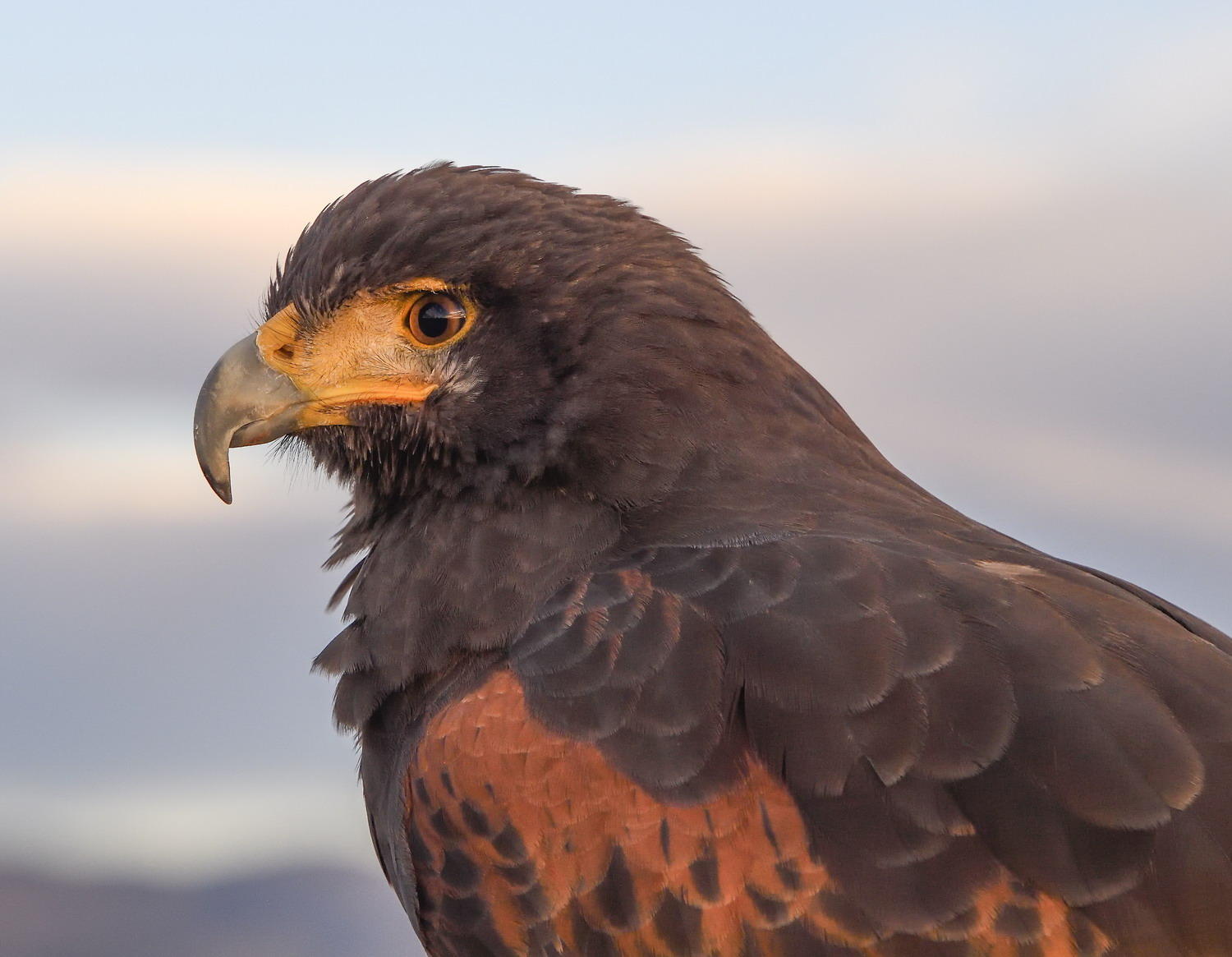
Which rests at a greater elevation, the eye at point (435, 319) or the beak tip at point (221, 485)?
the eye at point (435, 319)

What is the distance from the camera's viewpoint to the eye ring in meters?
4.85

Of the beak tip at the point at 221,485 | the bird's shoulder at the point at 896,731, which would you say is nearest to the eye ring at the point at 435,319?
the beak tip at the point at 221,485

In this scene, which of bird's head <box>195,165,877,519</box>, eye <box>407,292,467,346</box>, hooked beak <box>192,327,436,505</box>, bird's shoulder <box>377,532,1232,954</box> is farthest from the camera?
hooked beak <box>192,327,436,505</box>

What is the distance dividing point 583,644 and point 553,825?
1.63 ft

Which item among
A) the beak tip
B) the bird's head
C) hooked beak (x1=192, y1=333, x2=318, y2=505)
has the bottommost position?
the beak tip

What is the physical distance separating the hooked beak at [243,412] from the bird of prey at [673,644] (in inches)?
0.5

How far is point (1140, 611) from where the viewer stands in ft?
14.1

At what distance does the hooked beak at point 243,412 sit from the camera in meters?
5.06

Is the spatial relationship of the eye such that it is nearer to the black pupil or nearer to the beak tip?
the black pupil

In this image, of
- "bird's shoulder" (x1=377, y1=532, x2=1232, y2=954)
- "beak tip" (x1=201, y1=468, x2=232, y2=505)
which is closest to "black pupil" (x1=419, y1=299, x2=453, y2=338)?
"beak tip" (x1=201, y1=468, x2=232, y2=505)

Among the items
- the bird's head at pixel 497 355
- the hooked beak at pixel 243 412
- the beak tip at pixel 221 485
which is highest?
the bird's head at pixel 497 355

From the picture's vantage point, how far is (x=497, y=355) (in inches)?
187

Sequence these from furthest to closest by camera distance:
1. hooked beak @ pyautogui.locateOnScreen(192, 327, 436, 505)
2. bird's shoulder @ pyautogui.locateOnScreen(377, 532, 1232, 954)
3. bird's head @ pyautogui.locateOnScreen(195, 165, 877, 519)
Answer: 1. hooked beak @ pyautogui.locateOnScreen(192, 327, 436, 505)
2. bird's head @ pyautogui.locateOnScreen(195, 165, 877, 519)
3. bird's shoulder @ pyautogui.locateOnScreen(377, 532, 1232, 954)

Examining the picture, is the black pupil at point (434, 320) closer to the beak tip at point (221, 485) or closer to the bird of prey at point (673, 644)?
the bird of prey at point (673, 644)
